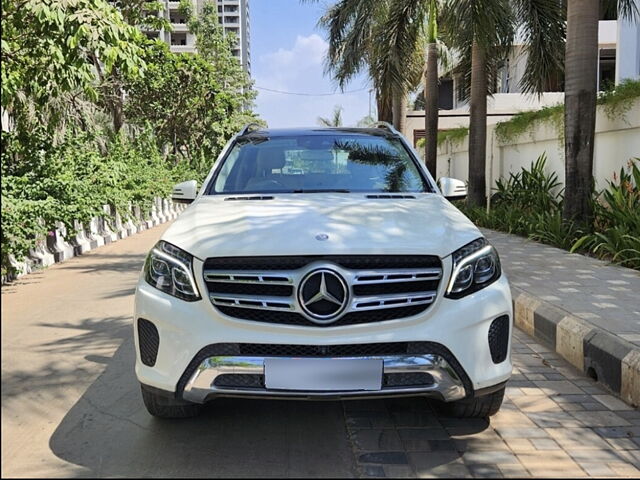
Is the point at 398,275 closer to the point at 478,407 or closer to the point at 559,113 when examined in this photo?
the point at 478,407

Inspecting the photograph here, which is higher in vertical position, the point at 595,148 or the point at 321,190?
the point at 595,148

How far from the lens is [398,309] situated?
3104mm

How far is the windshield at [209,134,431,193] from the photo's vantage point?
4457 mm

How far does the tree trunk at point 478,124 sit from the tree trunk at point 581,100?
5179mm

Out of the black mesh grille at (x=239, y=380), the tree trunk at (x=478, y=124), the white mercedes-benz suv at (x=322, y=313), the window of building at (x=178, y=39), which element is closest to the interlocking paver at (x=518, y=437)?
the white mercedes-benz suv at (x=322, y=313)

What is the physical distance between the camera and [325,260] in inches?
121

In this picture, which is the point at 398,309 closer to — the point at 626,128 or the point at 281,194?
A: the point at 281,194

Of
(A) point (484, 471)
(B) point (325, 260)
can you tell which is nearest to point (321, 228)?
(B) point (325, 260)

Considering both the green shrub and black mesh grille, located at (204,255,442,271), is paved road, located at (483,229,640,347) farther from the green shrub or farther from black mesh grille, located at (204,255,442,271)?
the green shrub

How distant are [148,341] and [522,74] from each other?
23.6m

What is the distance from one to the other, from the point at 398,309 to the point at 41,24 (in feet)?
19.7

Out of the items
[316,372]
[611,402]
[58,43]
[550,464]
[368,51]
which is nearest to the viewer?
[316,372]

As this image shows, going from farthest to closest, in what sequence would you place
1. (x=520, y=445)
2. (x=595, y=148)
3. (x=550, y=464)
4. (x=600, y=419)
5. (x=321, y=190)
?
(x=595, y=148), (x=321, y=190), (x=600, y=419), (x=520, y=445), (x=550, y=464)

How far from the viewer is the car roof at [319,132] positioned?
508 cm
